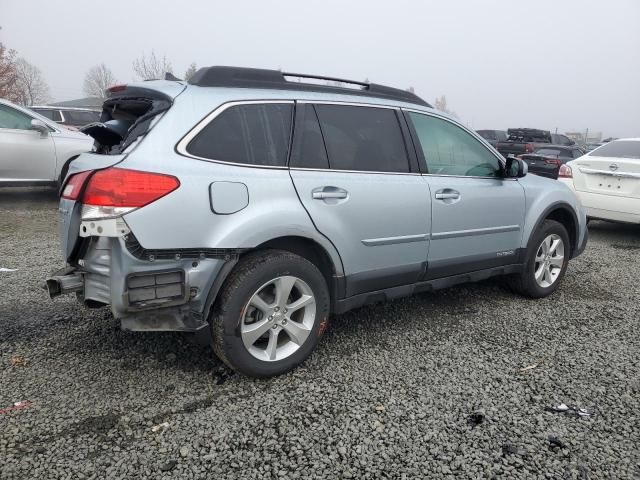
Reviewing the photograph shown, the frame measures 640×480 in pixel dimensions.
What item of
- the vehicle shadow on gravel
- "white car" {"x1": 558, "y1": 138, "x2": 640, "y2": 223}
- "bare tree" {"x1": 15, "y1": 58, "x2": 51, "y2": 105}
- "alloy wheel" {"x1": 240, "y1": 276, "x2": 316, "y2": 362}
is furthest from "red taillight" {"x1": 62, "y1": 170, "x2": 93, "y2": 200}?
"bare tree" {"x1": 15, "y1": 58, "x2": 51, "y2": 105}

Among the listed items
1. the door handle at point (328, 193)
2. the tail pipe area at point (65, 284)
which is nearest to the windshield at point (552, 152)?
the door handle at point (328, 193)

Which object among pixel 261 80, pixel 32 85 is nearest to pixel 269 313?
pixel 261 80

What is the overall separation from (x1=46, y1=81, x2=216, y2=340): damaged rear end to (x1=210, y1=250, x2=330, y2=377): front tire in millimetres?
196

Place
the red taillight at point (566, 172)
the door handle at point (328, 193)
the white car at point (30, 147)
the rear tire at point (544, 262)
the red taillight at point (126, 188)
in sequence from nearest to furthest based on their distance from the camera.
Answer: the red taillight at point (126, 188)
the door handle at point (328, 193)
the rear tire at point (544, 262)
the red taillight at point (566, 172)
the white car at point (30, 147)

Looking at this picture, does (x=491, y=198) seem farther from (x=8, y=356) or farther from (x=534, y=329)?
(x=8, y=356)

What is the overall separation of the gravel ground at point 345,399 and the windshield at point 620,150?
4080mm

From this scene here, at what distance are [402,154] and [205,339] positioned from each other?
1864 millimetres

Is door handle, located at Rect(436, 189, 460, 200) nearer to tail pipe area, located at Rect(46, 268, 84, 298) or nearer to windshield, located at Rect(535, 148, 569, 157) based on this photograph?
tail pipe area, located at Rect(46, 268, 84, 298)

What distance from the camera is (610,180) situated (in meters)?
6.95

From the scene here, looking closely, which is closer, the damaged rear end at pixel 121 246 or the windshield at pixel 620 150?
the damaged rear end at pixel 121 246

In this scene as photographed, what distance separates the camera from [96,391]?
2631mm

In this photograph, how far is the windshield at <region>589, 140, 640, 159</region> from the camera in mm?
7172

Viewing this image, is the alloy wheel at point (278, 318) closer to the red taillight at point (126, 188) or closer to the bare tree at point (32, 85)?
the red taillight at point (126, 188)

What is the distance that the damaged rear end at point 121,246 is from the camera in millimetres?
2322
